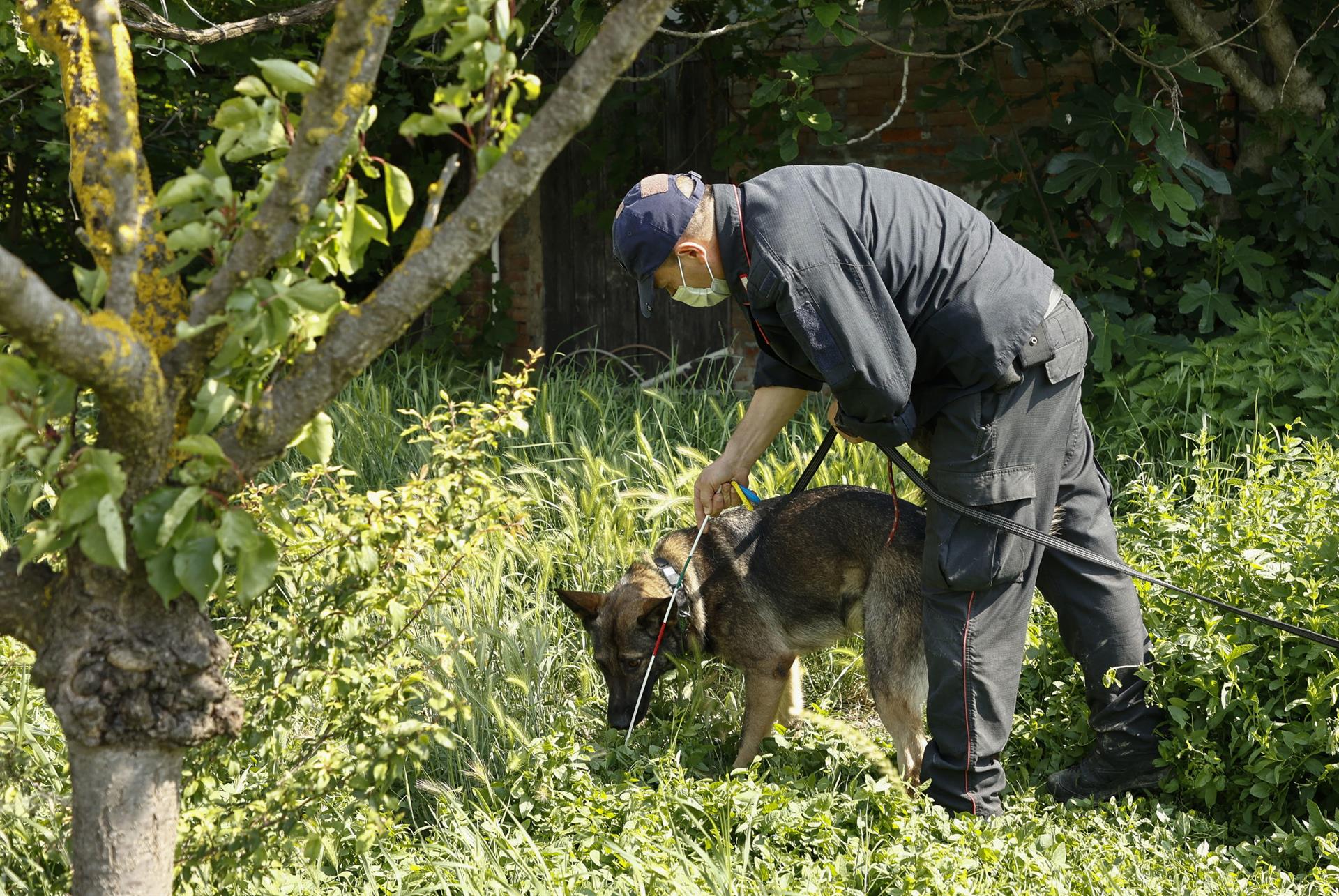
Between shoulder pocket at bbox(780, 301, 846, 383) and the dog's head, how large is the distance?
3.91ft

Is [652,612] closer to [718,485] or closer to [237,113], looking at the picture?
[718,485]

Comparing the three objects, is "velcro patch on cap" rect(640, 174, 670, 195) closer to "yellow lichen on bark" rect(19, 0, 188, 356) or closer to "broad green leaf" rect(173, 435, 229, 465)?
"yellow lichen on bark" rect(19, 0, 188, 356)

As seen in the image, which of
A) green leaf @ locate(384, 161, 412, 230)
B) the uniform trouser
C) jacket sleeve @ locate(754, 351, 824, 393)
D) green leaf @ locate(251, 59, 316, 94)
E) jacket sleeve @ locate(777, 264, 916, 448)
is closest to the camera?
green leaf @ locate(251, 59, 316, 94)

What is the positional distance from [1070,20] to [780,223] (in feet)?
14.1

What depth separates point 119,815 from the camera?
7.22 feet

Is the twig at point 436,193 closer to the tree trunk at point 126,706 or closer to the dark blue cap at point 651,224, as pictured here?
the tree trunk at point 126,706

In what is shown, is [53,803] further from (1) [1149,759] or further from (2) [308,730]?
(1) [1149,759]

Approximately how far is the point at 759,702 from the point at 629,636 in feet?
1.64

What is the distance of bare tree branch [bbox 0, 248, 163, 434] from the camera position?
1627mm

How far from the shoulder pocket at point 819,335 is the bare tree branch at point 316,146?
4.75 ft

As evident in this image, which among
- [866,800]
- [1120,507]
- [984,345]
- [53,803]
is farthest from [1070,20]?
[53,803]

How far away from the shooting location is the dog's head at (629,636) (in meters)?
3.99

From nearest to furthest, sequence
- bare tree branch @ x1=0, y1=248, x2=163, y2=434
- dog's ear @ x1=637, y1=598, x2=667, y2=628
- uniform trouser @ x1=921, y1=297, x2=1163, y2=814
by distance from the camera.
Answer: bare tree branch @ x1=0, y1=248, x2=163, y2=434, uniform trouser @ x1=921, y1=297, x2=1163, y2=814, dog's ear @ x1=637, y1=598, x2=667, y2=628

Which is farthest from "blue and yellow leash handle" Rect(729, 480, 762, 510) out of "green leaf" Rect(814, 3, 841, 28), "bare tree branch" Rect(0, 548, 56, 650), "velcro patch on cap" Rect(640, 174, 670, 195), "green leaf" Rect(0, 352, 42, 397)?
"green leaf" Rect(814, 3, 841, 28)
